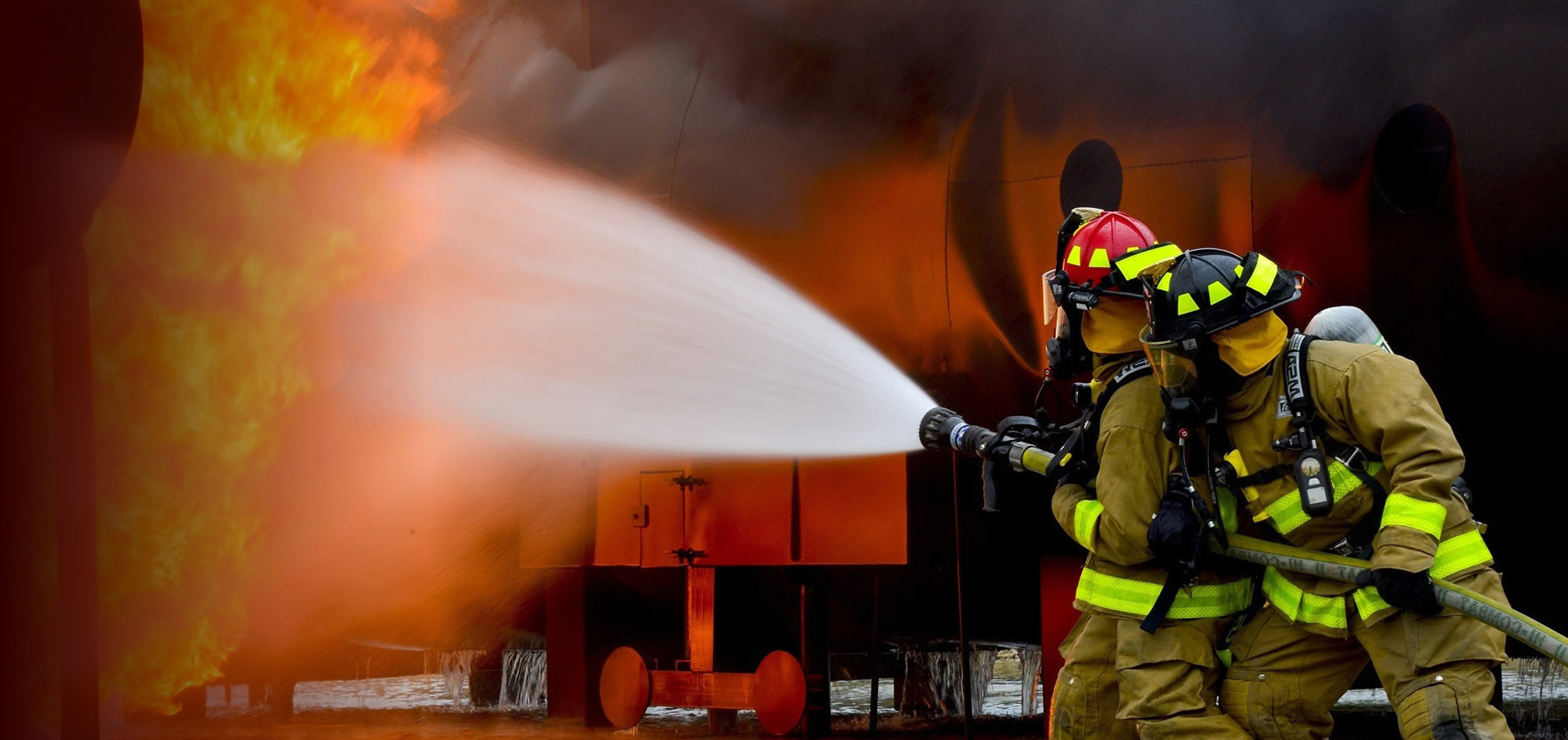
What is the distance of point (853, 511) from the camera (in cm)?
→ 640

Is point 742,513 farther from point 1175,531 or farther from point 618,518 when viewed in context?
point 1175,531

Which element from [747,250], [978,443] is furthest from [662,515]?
[978,443]

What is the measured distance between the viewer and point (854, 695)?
9.72 meters

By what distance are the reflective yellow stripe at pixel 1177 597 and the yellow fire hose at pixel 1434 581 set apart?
0.12 metres

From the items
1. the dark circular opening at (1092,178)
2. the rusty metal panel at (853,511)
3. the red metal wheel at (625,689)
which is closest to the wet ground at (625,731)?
the red metal wheel at (625,689)

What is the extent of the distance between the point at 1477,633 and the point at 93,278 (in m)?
8.90

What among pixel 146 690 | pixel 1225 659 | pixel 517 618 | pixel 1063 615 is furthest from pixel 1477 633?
pixel 146 690

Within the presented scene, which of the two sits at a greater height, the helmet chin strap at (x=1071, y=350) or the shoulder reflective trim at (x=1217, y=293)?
the shoulder reflective trim at (x=1217, y=293)

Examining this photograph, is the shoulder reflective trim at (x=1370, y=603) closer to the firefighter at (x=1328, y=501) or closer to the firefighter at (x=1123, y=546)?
the firefighter at (x=1328, y=501)

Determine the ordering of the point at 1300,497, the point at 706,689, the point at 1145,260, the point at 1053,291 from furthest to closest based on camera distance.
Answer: the point at 706,689, the point at 1053,291, the point at 1145,260, the point at 1300,497

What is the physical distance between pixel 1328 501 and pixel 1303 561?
19 centimetres

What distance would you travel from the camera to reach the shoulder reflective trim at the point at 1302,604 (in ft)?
11.9

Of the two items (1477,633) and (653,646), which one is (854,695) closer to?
(653,646)

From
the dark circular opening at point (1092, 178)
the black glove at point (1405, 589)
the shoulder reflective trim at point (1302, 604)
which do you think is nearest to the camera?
the black glove at point (1405, 589)
